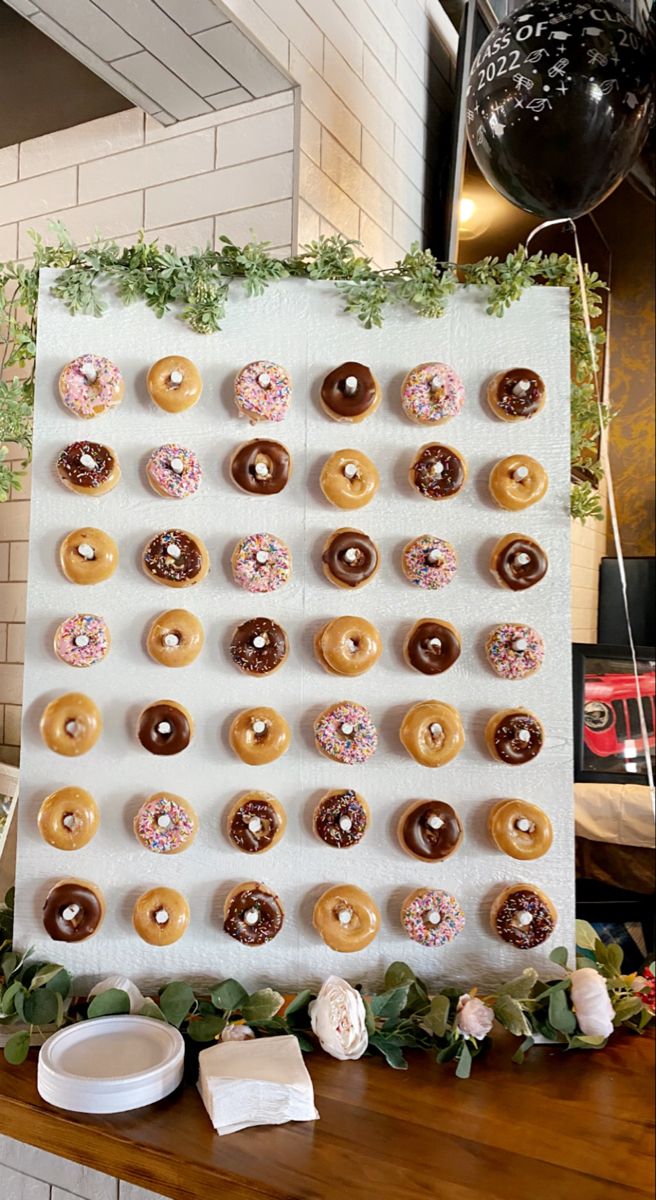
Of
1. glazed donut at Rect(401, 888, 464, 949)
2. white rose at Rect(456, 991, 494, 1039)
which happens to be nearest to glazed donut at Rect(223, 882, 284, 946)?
glazed donut at Rect(401, 888, 464, 949)

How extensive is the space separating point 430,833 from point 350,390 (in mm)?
794

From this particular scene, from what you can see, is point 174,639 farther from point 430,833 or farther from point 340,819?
point 430,833

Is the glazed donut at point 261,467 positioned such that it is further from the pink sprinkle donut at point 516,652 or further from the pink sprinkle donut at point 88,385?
the pink sprinkle donut at point 516,652

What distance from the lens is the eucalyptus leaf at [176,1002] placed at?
1.48 m

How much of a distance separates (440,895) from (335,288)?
1105 mm

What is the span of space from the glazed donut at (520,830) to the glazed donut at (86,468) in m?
0.91

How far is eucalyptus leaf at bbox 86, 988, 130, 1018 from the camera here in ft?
4.84

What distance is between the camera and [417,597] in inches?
65.8

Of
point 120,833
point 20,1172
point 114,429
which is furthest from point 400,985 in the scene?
point 114,429

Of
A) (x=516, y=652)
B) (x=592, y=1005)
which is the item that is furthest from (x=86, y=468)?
(x=592, y=1005)

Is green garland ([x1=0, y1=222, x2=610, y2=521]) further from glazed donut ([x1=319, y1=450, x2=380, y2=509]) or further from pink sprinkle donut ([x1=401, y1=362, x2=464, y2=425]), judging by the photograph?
glazed donut ([x1=319, y1=450, x2=380, y2=509])

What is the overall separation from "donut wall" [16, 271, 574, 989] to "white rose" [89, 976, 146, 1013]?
0.16ft

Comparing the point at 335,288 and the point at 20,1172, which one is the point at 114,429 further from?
the point at 20,1172

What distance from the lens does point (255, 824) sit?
159 centimetres
